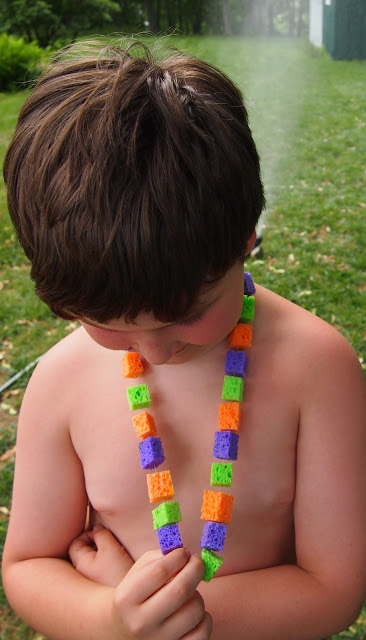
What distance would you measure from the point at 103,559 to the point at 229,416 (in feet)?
1.53

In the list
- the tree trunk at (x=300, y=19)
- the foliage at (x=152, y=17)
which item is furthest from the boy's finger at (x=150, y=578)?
the tree trunk at (x=300, y=19)

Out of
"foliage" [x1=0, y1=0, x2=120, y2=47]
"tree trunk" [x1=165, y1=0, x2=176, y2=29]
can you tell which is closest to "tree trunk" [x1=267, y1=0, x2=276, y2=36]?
"tree trunk" [x1=165, y1=0, x2=176, y2=29]

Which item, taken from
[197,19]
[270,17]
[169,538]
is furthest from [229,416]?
[197,19]

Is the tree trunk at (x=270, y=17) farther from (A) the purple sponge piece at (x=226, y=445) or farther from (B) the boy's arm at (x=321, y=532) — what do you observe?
(A) the purple sponge piece at (x=226, y=445)

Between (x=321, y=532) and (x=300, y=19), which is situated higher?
(x=300, y=19)

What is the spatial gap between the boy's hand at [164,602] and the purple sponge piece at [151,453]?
0.67 feet

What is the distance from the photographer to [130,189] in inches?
37.2

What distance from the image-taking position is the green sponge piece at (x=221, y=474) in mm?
1281

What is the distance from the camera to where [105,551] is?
143cm

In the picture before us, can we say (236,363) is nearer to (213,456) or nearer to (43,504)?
(213,456)

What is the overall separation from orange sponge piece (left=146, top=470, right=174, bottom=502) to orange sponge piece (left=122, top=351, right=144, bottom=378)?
0.73 ft

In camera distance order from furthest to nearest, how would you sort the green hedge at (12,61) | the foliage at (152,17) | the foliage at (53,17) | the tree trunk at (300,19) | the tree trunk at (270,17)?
the foliage at (53,17) < the green hedge at (12,61) < the tree trunk at (300,19) < the foliage at (152,17) < the tree trunk at (270,17)

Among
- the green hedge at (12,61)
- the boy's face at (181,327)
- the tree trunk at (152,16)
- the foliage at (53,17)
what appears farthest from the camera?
the foliage at (53,17)

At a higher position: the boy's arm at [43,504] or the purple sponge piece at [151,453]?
the purple sponge piece at [151,453]
